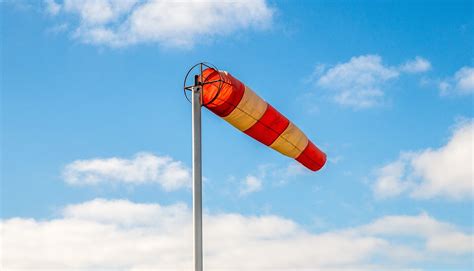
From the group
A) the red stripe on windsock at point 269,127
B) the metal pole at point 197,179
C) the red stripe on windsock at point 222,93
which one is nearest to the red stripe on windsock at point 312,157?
the red stripe on windsock at point 269,127

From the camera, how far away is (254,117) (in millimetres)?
11914

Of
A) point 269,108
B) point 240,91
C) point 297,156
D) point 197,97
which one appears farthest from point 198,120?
point 297,156

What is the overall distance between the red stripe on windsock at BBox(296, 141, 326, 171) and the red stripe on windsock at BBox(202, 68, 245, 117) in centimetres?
268

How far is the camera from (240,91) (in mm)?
11430

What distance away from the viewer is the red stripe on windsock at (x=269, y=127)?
12.2 metres

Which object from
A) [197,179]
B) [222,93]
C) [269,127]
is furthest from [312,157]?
[197,179]

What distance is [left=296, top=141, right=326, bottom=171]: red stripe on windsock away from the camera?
44.3ft

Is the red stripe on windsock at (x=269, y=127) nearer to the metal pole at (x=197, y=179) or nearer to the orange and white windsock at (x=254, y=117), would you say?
the orange and white windsock at (x=254, y=117)

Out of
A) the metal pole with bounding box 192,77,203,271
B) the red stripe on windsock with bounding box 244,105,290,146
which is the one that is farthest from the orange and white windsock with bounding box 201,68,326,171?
the metal pole with bounding box 192,77,203,271

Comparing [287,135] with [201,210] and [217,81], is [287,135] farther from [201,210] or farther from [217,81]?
[201,210]

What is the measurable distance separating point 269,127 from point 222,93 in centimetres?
159

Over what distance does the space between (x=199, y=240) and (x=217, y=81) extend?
2.83m

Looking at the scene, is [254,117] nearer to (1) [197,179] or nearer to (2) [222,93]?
(2) [222,93]

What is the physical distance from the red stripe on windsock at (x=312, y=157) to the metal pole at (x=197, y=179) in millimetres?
3455
